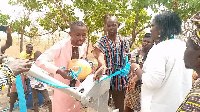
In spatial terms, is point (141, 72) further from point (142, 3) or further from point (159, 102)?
point (142, 3)

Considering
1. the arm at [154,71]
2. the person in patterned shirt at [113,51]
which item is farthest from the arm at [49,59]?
the arm at [154,71]

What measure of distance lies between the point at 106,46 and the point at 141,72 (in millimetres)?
1297

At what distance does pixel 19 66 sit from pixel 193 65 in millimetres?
1238

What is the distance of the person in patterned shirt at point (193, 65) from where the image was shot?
119cm

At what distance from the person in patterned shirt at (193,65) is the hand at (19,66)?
3.79 ft

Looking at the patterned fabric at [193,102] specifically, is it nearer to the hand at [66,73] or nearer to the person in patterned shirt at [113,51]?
the hand at [66,73]

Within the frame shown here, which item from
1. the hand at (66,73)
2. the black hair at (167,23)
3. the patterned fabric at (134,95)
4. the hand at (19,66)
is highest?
the black hair at (167,23)

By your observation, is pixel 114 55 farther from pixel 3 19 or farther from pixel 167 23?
pixel 3 19

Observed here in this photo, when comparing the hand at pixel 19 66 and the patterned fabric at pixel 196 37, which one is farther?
the hand at pixel 19 66

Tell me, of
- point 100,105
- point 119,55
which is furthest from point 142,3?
point 100,105

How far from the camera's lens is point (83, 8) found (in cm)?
964

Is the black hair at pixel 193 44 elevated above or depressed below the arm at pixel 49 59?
above

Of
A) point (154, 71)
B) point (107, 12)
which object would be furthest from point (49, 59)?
point (107, 12)

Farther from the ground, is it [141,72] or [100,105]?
[141,72]
